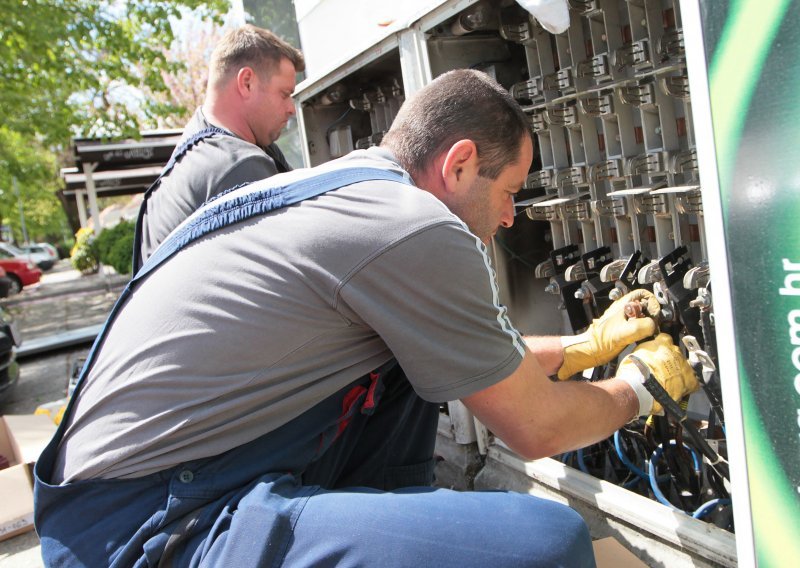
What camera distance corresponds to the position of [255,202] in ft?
4.83

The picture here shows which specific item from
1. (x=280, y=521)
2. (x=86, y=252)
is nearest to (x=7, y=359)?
(x=280, y=521)

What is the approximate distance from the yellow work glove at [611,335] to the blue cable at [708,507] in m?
0.49

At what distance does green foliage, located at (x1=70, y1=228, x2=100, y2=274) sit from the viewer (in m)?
17.4

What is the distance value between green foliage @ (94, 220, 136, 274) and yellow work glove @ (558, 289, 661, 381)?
10.6 metres

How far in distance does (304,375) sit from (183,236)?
423mm

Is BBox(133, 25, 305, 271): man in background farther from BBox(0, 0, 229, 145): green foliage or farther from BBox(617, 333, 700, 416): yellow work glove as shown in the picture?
BBox(0, 0, 229, 145): green foliage

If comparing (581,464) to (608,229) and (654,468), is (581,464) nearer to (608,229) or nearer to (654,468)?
(654,468)

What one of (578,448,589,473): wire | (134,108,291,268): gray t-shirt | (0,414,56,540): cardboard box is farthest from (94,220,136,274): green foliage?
(578,448,589,473): wire

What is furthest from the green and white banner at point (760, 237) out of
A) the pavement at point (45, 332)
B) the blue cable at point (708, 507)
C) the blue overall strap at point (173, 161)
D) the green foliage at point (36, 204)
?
the green foliage at point (36, 204)

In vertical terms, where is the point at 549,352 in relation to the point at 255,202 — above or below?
below

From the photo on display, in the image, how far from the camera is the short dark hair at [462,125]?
1.62 metres

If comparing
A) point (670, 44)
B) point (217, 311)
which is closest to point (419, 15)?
point (670, 44)

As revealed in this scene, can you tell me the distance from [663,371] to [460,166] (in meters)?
0.81

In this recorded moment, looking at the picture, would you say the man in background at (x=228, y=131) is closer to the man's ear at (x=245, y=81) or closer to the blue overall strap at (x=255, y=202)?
the man's ear at (x=245, y=81)
